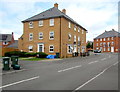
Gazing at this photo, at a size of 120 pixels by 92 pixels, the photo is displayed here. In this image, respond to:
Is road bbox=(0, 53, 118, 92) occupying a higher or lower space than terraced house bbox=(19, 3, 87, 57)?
lower

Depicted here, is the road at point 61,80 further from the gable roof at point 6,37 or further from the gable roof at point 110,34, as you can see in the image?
the gable roof at point 110,34

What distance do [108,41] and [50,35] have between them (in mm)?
62026

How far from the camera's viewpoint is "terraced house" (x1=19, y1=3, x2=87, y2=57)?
29516 millimetres

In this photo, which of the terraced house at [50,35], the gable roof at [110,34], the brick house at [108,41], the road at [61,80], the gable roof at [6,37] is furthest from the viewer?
the gable roof at [110,34]

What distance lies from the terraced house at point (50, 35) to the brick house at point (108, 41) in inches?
2057

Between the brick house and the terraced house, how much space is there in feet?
171

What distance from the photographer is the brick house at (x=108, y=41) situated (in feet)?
262

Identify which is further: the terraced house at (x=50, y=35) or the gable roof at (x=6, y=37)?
the gable roof at (x=6, y=37)

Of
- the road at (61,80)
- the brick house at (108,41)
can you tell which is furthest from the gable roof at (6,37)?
the road at (61,80)

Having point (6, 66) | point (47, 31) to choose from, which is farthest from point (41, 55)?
point (6, 66)

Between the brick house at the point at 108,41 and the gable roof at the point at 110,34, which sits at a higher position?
the gable roof at the point at 110,34

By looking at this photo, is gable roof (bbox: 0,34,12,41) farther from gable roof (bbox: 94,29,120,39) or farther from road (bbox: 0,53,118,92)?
road (bbox: 0,53,118,92)

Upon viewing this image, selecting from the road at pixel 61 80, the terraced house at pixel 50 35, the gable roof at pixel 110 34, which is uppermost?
the gable roof at pixel 110 34

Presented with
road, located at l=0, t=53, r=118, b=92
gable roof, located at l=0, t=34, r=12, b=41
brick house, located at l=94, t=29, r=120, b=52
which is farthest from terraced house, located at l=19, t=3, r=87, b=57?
brick house, located at l=94, t=29, r=120, b=52
